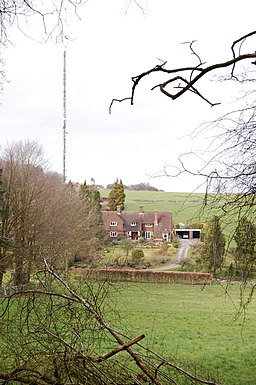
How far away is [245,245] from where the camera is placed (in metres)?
2.59

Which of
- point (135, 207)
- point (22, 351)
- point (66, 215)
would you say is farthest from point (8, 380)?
point (135, 207)

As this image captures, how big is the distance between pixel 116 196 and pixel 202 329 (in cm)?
1623

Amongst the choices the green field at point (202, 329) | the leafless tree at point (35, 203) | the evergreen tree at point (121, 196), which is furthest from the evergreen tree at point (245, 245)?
the evergreen tree at point (121, 196)

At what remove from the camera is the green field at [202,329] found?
605 centimetres

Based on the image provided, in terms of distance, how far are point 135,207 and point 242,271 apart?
25.0m

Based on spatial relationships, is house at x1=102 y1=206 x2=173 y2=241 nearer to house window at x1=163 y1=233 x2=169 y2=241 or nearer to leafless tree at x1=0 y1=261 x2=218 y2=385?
house window at x1=163 y1=233 x2=169 y2=241

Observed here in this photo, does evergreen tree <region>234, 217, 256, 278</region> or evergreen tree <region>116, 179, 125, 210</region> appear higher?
evergreen tree <region>116, 179, 125, 210</region>

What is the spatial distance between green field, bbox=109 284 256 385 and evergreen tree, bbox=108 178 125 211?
10.8 m

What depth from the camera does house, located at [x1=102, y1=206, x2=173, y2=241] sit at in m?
22.5

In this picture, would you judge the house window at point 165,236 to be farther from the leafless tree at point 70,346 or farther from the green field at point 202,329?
the leafless tree at point 70,346

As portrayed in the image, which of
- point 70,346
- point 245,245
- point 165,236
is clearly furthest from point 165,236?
point 70,346

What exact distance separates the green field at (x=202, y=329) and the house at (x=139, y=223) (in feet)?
22.2

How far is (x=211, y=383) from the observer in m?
1.25

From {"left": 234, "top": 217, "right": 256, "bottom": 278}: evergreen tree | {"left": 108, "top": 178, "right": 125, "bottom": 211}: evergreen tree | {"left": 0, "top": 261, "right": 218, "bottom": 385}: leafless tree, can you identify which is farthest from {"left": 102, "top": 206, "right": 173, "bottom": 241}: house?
{"left": 0, "top": 261, "right": 218, "bottom": 385}: leafless tree
